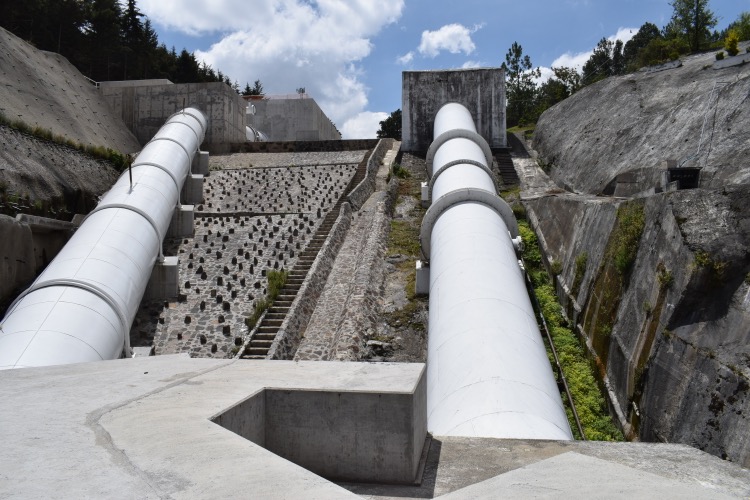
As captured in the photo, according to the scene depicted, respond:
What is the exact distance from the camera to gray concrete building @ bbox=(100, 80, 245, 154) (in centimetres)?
3222

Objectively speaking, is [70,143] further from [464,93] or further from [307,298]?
[464,93]

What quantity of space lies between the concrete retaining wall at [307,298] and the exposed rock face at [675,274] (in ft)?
20.8

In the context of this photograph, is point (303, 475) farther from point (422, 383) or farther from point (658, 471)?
point (658, 471)

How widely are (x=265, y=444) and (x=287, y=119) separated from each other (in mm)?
39456

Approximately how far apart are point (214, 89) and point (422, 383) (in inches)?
1215

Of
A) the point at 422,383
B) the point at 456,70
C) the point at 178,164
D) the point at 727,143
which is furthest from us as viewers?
the point at 456,70

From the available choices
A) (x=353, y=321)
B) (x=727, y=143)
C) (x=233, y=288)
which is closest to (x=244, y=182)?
(x=233, y=288)

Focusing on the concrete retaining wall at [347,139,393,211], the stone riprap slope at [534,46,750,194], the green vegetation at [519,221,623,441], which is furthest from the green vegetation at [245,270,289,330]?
the stone riprap slope at [534,46,750,194]

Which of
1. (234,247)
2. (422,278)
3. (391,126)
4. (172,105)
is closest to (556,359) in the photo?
(422,278)

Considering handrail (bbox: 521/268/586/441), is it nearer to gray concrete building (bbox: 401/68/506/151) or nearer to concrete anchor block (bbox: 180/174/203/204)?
concrete anchor block (bbox: 180/174/203/204)

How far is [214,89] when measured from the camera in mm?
32344

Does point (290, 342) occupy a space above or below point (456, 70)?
below

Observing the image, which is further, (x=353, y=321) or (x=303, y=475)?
(x=353, y=321)

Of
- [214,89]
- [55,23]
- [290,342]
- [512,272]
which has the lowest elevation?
[290,342]
